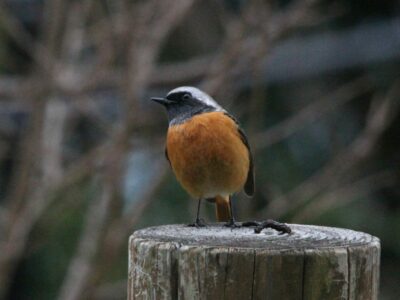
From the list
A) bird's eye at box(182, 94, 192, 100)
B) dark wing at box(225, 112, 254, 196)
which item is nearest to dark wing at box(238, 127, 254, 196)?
dark wing at box(225, 112, 254, 196)

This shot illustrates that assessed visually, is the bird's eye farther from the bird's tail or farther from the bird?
the bird's tail

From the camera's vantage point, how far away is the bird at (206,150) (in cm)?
459

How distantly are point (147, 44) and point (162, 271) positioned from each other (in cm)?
335

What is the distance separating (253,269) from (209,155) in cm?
207

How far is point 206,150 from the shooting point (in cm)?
459

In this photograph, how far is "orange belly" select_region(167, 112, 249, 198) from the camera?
4586mm

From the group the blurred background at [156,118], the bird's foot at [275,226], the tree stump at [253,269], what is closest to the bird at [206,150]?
the blurred background at [156,118]

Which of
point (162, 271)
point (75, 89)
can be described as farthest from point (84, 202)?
point (162, 271)

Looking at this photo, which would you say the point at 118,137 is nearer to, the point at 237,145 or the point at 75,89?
the point at 75,89

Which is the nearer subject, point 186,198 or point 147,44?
point 147,44

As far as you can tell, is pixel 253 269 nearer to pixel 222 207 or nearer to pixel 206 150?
pixel 206 150

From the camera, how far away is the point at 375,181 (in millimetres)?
7992

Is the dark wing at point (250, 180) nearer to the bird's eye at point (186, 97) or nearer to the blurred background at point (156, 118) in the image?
the bird's eye at point (186, 97)

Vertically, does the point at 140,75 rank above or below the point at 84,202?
above
